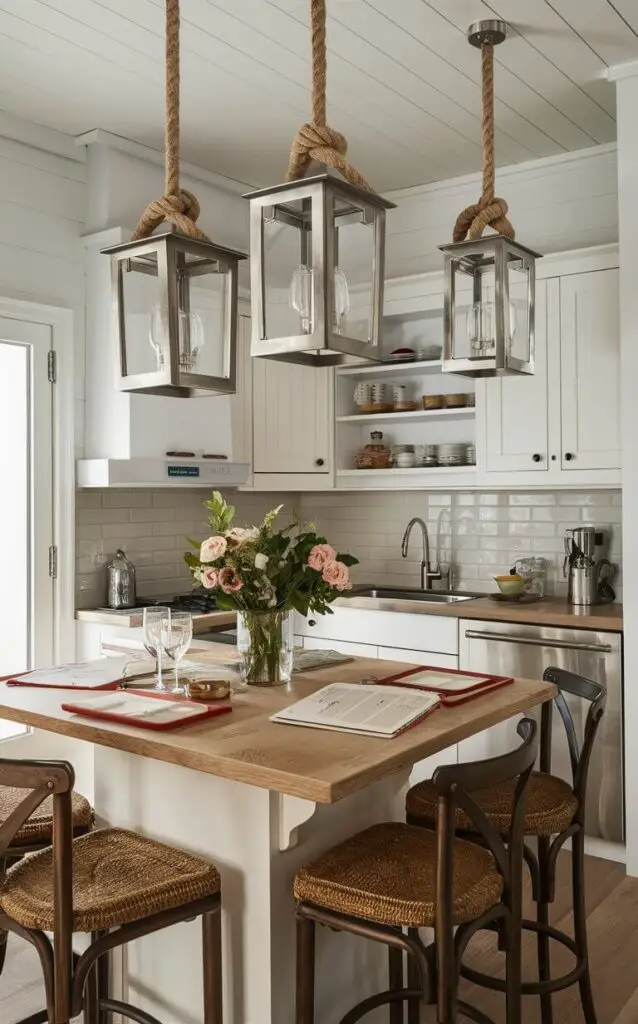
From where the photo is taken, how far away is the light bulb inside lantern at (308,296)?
74.5 inches

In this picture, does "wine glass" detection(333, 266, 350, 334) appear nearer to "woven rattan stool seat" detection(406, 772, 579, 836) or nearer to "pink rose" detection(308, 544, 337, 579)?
"pink rose" detection(308, 544, 337, 579)

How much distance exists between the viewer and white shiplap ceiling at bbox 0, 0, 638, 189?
314cm

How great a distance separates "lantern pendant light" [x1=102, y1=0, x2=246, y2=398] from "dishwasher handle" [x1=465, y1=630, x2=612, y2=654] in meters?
2.19

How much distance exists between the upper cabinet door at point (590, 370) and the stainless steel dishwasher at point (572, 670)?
0.80 meters

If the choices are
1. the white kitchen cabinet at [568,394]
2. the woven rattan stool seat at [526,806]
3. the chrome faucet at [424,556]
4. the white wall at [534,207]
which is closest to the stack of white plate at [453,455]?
the white kitchen cabinet at [568,394]

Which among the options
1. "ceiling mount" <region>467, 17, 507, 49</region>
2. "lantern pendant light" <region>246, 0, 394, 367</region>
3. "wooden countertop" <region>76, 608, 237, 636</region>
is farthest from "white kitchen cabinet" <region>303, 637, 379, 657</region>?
"ceiling mount" <region>467, 17, 507, 49</region>

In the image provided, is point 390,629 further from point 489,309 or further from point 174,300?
point 174,300

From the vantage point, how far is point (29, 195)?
13.5ft

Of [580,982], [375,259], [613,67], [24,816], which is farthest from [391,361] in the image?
[24,816]

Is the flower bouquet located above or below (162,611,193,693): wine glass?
above

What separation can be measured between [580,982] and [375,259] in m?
2.05

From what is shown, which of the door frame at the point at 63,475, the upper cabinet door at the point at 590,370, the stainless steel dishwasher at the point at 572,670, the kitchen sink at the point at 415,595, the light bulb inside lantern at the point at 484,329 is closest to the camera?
the light bulb inside lantern at the point at 484,329

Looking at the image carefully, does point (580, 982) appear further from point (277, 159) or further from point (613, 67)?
point (277, 159)

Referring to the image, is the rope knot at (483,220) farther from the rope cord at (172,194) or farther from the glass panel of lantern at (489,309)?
the rope cord at (172,194)
